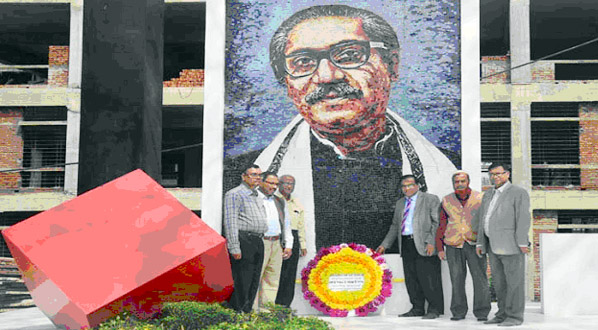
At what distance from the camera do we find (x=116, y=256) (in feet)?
23.0

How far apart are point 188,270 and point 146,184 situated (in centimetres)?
116

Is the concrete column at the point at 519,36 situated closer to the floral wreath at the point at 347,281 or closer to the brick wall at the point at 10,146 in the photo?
the floral wreath at the point at 347,281

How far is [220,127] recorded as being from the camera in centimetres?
1039

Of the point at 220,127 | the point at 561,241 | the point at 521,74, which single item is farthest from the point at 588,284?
the point at 521,74

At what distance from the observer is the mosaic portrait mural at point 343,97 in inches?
403

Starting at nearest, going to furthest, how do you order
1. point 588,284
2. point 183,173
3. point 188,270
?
1. point 188,270
2. point 588,284
3. point 183,173

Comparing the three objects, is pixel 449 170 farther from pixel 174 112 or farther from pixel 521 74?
pixel 174 112

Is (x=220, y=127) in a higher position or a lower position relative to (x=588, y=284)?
higher

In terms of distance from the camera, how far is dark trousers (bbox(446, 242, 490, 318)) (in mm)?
9234

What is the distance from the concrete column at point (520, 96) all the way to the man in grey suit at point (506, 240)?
14703 millimetres

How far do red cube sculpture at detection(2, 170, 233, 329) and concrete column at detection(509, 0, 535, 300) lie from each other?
17358 mm

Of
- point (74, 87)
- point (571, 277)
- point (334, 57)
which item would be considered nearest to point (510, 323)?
point (571, 277)

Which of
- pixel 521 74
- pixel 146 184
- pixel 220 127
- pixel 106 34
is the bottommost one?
pixel 146 184

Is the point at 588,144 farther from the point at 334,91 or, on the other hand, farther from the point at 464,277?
the point at 464,277
